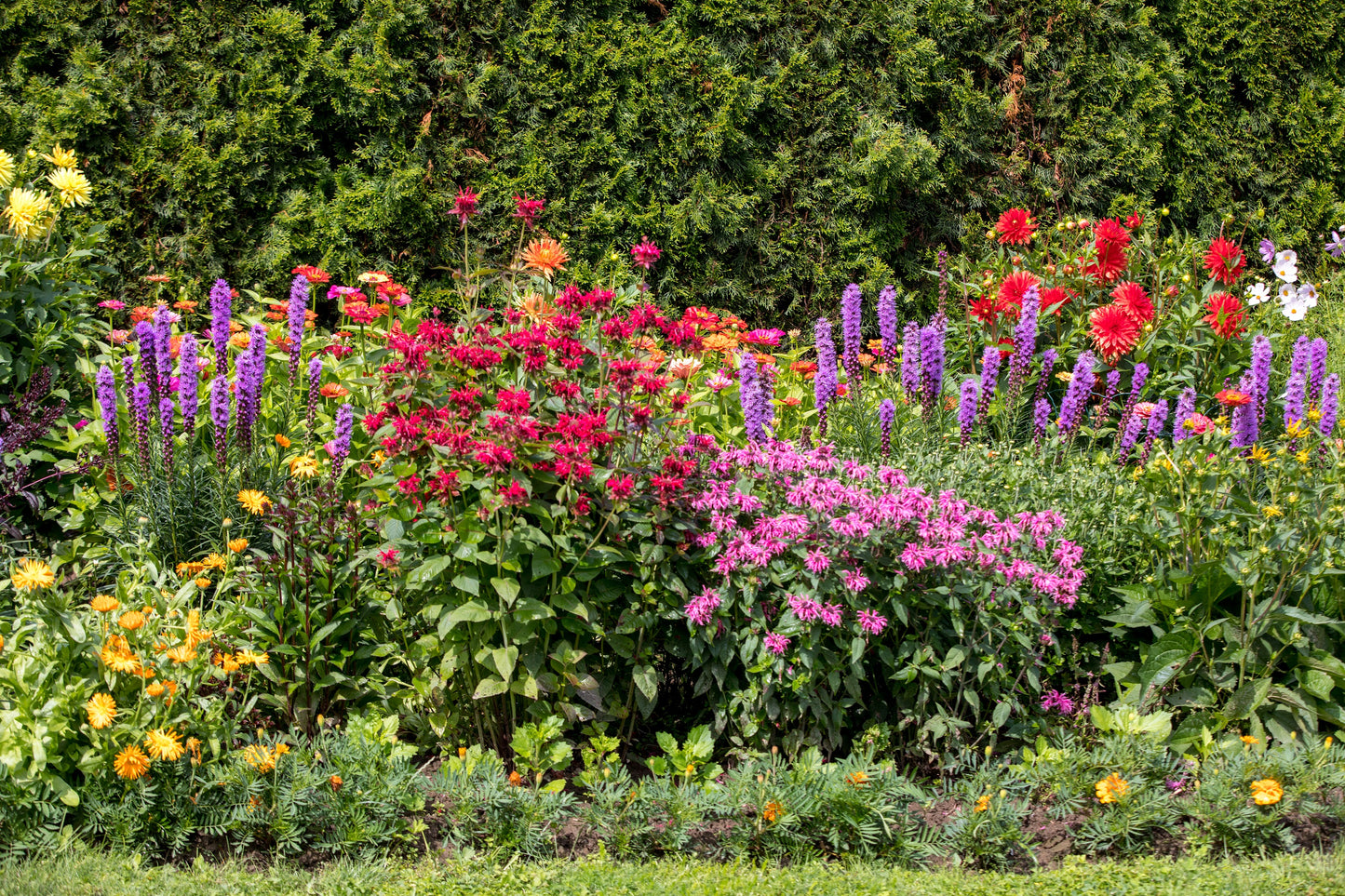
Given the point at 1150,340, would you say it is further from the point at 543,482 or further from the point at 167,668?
the point at 167,668

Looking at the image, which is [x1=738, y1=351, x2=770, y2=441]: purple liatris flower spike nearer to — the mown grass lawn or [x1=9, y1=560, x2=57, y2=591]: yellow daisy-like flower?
the mown grass lawn

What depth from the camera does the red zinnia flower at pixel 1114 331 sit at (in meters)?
4.94

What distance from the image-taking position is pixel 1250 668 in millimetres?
3662

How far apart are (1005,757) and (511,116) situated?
14.2 feet

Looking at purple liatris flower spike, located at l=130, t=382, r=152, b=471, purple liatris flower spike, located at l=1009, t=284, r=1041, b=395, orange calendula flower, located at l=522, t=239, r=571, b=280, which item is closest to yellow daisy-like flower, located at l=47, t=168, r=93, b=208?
purple liatris flower spike, located at l=130, t=382, r=152, b=471

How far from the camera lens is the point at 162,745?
2941mm

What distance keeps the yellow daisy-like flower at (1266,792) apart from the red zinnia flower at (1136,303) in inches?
93.4

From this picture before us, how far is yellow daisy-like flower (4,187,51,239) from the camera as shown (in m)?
4.56

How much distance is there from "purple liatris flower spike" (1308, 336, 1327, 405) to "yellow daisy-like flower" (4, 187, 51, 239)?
5266 mm

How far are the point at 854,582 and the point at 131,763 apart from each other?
6.67ft

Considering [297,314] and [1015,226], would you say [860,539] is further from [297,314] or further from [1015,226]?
[1015,226]

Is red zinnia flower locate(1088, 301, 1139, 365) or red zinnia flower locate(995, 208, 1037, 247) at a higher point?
red zinnia flower locate(995, 208, 1037, 247)

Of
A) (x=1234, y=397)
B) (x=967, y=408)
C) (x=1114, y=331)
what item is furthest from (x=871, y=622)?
(x=1114, y=331)

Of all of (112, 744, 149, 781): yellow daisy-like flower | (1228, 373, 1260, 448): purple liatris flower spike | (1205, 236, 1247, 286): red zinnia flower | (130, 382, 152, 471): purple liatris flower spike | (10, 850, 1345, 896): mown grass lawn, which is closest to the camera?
(10, 850, 1345, 896): mown grass lawn
